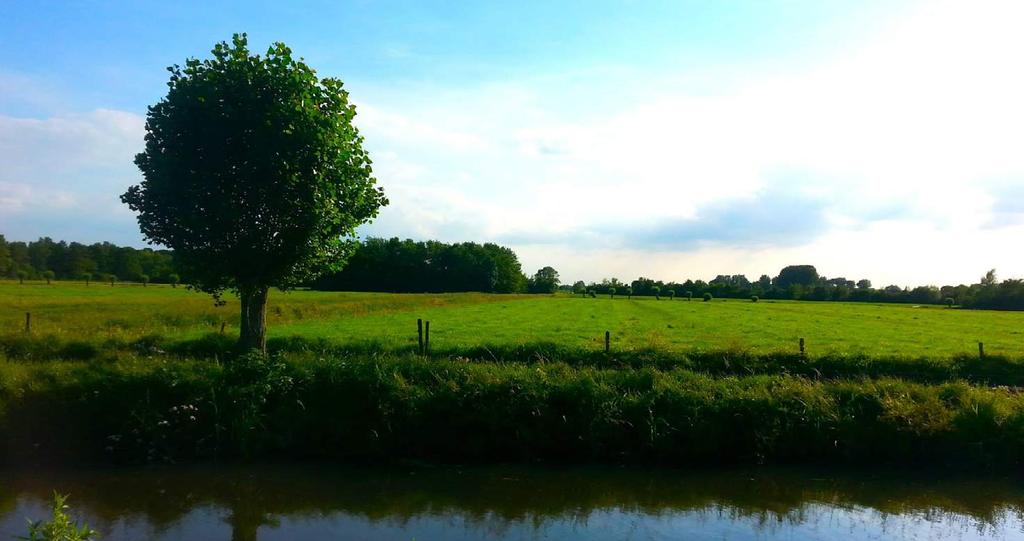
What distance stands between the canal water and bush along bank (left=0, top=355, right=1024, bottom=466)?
70 centimetres

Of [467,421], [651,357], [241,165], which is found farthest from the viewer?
[651,357]

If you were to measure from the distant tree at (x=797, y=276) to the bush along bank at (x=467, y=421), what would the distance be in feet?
611

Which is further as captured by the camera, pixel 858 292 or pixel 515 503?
pixel 858 292

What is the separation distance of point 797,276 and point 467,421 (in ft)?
651

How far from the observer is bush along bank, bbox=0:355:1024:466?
1296cm

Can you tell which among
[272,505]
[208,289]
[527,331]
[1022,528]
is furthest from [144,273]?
[1022,528]

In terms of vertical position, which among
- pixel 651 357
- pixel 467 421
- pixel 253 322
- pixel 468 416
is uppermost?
pixel 253 322

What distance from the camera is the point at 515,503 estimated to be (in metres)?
10.7

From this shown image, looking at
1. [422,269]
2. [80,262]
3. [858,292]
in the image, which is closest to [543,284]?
[422,269]

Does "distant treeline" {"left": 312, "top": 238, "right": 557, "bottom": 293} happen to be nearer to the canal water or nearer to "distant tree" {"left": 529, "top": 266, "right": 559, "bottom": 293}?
"distant tree" {"left": 529, "top": 266, "right": 559, "bottom": 293}

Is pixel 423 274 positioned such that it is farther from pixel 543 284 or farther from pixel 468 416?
pixel 468 416

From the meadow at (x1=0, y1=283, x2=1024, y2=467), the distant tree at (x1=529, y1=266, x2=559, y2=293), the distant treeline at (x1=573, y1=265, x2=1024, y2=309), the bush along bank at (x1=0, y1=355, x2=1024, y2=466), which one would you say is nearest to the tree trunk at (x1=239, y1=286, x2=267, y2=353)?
the meadow at (x1=0, y1=283, x2=1024, y2=467)

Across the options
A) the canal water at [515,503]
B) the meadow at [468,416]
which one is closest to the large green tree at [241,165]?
the meadow at [468,416]

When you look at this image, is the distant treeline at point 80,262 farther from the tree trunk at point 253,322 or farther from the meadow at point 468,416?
the meadow at point 468,416
